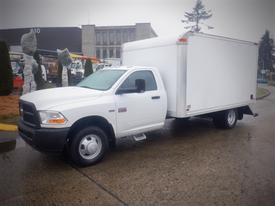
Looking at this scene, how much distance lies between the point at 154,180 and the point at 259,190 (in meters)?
1.70

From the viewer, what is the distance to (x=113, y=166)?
5.31 m

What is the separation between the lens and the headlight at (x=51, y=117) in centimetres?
478

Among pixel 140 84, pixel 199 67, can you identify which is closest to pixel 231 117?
pixel 199 67

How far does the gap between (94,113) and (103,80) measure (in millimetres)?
1208

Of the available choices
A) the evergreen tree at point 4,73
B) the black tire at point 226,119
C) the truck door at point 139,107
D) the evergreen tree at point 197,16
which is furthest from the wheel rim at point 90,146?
the evergreen tree at point 197,16

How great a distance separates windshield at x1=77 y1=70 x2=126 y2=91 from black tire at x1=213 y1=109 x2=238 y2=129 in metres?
3.95

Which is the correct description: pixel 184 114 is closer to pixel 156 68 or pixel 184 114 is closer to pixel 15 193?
pixel 156 68

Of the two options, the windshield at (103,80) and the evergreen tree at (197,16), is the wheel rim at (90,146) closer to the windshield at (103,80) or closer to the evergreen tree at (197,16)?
the windshield at (103,80)

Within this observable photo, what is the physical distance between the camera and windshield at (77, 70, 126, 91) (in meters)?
5.89

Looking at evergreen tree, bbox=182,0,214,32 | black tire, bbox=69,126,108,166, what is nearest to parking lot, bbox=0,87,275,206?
black tire, bbox=69,126,108,166

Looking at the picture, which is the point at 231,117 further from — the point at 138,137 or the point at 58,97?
the point at 58,97

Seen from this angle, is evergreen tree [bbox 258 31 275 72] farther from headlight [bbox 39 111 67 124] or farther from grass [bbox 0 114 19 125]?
headlight [bbox 39 111 67 124]

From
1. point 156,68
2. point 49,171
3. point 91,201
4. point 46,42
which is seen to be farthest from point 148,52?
point 46,42

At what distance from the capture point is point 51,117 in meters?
4.78
